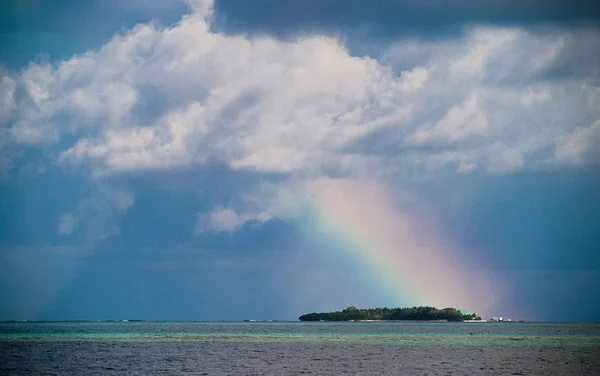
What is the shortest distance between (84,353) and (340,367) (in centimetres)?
5039

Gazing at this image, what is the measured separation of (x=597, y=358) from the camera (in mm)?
107750

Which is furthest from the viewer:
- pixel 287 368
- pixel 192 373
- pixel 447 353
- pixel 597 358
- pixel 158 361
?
pixel 447 353

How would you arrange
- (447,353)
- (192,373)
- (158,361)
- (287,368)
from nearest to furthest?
(192,373)
(287,368)
(158,361)
(447,353)

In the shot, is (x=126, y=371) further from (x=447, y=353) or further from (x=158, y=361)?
(x=447, y=353)

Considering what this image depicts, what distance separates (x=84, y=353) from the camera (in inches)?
4729

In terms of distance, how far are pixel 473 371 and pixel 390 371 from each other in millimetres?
9631

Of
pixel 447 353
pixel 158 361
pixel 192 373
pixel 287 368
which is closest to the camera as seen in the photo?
pixel 192 373

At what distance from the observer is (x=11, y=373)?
84.4 meters

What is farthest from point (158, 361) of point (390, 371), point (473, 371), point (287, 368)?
point (473, 371)

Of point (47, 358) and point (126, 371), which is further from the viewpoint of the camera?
point (47, 358)

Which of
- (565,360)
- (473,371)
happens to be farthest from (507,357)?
(473,371)

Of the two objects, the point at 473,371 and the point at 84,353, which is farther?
the point at 84,353

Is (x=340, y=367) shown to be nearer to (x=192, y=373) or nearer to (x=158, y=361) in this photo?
(x=192, y=373)

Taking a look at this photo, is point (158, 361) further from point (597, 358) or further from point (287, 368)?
point (597, 358)
